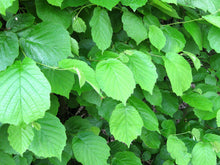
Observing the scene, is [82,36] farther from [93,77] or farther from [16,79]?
[16,79]

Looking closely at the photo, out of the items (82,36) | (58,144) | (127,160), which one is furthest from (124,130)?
(82,36)

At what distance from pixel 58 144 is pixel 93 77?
0.94 feet

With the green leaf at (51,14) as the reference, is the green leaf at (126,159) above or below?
below

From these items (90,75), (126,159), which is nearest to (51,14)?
(90,75)

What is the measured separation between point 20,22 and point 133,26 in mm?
455

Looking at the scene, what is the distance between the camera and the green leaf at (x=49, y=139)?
76 centimetres

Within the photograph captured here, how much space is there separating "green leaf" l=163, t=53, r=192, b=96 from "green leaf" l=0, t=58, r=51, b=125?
543 millimetres

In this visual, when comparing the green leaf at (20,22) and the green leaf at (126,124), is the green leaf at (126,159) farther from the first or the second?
the green leaf at (20,22)

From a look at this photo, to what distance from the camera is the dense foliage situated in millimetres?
576

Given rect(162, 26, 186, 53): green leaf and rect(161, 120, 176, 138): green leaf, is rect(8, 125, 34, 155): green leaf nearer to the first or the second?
rect(162, 26, 186, 53): green leaf

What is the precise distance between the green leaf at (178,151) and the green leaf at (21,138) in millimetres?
744

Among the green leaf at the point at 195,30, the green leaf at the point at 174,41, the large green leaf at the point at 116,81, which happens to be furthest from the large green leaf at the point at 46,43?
the green leaf at the point at 195,30

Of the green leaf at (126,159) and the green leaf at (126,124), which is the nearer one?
the green leaf at (126,124)

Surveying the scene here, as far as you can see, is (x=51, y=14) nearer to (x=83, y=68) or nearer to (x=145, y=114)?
(x=83, y=68)
